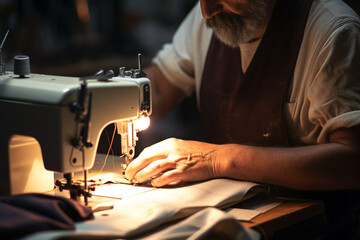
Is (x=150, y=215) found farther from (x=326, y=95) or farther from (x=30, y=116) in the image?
(x=326, y=95)

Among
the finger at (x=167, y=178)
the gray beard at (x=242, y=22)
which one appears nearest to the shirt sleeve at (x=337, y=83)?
the gray beard at (x=242, y=22)

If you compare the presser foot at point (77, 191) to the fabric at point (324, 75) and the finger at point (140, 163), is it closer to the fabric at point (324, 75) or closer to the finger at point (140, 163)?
the finger at point (140, 163)

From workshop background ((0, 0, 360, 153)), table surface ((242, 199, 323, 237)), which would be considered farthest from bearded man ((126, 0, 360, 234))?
workshop background ((0, 0, 360, 153))

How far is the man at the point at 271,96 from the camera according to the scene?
5.49 ft

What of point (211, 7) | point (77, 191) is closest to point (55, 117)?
point (77, 191)

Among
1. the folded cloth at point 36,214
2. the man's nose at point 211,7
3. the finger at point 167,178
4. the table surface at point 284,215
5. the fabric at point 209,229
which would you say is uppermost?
the man's nose at point 211,7

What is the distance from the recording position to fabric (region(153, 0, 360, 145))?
172cm

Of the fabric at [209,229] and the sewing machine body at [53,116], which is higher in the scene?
the sewing machine body at [53,116]

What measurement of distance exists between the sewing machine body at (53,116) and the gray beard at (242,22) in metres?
0.54

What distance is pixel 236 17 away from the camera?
1.97 m

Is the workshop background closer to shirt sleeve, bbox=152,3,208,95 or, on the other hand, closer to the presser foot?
shirt sleeve, bbox=152,3,208,95

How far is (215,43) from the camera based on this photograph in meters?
2.31

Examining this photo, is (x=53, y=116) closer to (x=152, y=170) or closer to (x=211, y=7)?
(x=152, y=170)

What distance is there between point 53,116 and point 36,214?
28cm
